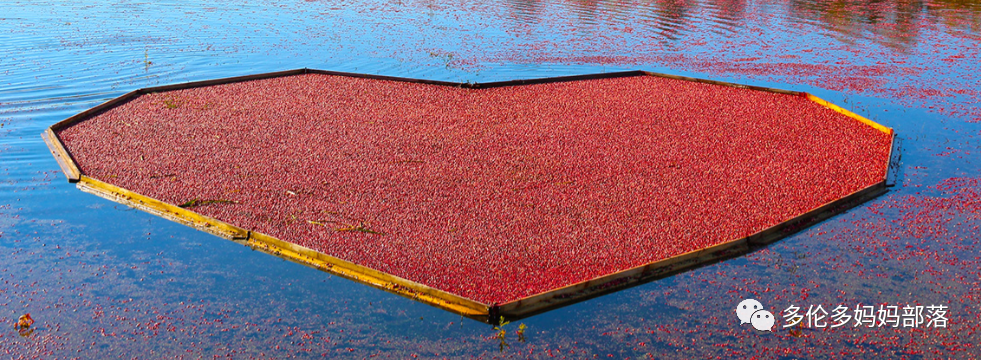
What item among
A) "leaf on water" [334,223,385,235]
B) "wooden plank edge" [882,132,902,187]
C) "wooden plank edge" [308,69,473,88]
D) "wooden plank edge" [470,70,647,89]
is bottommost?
"wooden plank edge" [882,132,902,187]

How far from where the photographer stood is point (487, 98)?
9219 mm

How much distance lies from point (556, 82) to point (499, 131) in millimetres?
2469

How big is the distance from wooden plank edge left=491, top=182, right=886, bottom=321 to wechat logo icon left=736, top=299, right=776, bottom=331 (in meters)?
0.54

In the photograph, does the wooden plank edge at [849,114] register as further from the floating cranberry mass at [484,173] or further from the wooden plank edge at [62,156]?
the wooden plank edge at [62,156]

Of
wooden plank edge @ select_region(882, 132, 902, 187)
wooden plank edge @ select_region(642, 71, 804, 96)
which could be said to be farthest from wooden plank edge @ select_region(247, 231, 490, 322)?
wooden plank edge @ select_region(642, 71, 804, 96)

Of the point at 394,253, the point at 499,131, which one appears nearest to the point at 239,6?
the point at 499,131

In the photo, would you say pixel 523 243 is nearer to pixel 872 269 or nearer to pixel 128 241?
pixel 872 269

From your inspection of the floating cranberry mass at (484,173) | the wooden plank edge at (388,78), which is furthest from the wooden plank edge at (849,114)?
the wooden plank edge at (388,78)

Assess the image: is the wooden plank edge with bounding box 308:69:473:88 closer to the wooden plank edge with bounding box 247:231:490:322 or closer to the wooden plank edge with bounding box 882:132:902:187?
the wooden plank edge with bounding box 247:231:490:322

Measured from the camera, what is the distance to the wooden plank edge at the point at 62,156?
672 cm

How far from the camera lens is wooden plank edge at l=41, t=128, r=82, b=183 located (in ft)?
22.0

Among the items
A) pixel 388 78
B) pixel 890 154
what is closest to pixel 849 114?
pixel 890 154

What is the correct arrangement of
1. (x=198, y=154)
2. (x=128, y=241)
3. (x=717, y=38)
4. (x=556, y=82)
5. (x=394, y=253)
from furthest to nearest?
(x=717, y=38)
(x=556, y=82)
(x=198, y=154)
(x=128, y=241)
(x=394, y=253)

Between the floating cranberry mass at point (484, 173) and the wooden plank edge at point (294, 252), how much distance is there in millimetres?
16
